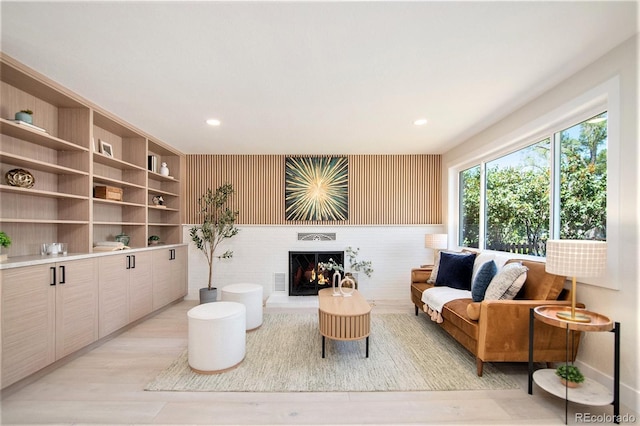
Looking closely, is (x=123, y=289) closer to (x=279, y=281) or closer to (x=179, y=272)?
(x=179, y=272)

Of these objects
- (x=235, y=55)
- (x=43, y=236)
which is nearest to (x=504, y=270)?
(x=235, y=55)

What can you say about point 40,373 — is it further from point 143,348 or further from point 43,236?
point 43,236

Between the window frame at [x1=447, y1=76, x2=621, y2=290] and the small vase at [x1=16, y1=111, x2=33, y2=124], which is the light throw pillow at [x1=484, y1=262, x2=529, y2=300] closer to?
the window frame at [x1=447, y1=76, x2=621, y2=290]

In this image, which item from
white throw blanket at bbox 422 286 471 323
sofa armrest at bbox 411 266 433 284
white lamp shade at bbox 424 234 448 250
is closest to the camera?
white throw blanket at bbox 422 286 471 323

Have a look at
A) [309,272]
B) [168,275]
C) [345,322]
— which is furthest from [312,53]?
[168,275]

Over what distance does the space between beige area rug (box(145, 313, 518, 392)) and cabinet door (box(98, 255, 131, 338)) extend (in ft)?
3.23

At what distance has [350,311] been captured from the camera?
2.53 metres

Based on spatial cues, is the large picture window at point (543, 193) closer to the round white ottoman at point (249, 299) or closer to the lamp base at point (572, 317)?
the lamp base at point (572, 317)

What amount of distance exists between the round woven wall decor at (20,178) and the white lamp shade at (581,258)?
4.38m

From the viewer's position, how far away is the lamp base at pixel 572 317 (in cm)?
182

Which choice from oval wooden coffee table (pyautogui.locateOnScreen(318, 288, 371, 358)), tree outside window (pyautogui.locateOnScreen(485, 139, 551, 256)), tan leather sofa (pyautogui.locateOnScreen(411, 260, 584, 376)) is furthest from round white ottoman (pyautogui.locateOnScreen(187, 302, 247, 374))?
tree outside window (pyautogui.locateOnScreen(485, 139, 551, 256))

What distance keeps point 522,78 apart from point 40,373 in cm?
478

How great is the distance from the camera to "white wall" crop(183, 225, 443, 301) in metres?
4.65

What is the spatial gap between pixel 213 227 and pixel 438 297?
3.60 meters
